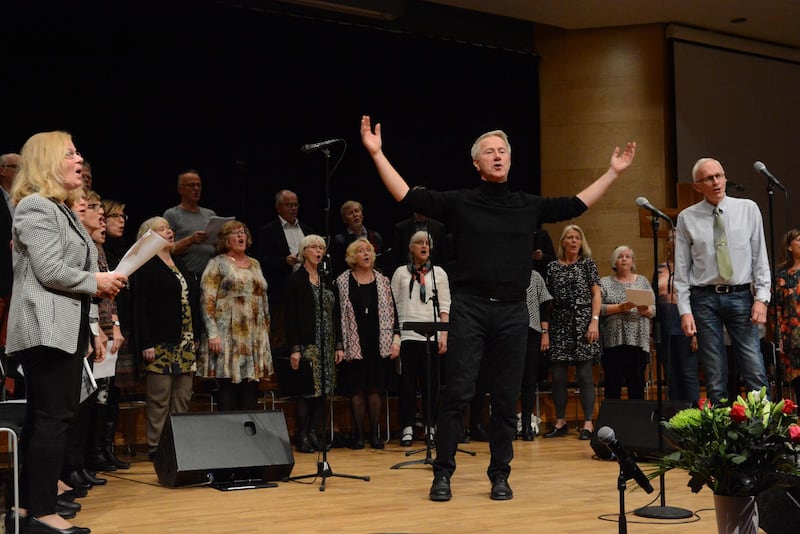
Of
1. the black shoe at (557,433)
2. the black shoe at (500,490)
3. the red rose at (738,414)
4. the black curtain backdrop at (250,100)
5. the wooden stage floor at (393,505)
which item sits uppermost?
the black curtain backdrop at (250,100)

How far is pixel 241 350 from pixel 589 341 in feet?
8.30

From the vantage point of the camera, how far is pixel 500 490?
4.42m

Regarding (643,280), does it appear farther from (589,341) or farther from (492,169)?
(492,169)

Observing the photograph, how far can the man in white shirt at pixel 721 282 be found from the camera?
4.99m

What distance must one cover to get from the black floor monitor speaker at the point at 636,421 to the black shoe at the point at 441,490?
127 centimetres

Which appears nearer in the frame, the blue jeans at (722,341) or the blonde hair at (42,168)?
the blonde hair at (42,168)

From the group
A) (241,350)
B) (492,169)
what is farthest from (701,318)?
(241,350)

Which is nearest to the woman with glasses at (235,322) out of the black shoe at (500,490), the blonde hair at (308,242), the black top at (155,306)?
the black top at (155,306)

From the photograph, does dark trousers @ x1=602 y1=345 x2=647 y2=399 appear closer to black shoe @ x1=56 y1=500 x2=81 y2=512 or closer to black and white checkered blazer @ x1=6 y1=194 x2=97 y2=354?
black shoe @ x1=56 y1=500 x2=81 y2=512

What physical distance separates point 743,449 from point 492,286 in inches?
68.8

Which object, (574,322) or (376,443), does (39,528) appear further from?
(574,322)

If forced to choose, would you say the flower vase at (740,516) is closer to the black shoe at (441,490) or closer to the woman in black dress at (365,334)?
the black shoe at (441,490)

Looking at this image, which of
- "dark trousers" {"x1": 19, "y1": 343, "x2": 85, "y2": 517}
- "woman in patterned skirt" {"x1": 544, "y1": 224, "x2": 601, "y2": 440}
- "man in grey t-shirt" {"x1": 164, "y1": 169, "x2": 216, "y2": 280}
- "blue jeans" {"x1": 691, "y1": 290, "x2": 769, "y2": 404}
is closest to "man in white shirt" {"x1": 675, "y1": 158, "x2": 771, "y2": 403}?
"blue jeans" {"x1": 691, "y1": 290, "x2": 769, "y2": 404}

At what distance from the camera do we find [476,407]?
23.5 feet
